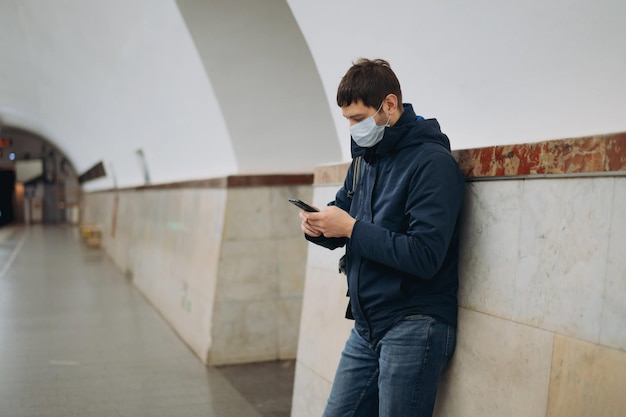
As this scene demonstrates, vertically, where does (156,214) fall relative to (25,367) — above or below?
above

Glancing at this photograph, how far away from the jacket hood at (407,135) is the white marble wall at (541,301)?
297mm

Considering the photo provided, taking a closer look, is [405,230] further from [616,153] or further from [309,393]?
[309,393]

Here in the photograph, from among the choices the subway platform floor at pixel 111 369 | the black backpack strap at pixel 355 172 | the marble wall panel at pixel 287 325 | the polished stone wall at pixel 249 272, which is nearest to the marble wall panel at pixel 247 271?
the polished stone wall at pixel 249 272

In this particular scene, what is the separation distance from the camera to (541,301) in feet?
7.47

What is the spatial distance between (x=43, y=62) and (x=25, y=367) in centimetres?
1049

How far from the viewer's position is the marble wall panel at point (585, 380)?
6.37 ft

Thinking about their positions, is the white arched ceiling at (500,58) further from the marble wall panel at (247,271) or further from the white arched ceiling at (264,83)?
the marble wall panel at (247,271)

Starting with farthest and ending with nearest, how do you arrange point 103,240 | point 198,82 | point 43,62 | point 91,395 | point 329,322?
1. point 103,240
2. point 43,62
3. point 198,82
4. point 91,395
5. point 329,322

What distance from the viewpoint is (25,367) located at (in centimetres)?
618

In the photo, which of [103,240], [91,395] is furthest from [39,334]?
[103,240]

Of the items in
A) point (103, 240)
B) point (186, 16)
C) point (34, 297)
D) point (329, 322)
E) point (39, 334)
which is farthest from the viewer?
point (103, 240)

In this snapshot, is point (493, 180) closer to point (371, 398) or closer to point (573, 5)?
point (573, 5)

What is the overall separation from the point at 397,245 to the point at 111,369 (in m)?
4.63

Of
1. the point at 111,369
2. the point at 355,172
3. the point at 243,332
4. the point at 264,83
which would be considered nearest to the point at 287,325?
the point at 243,332
